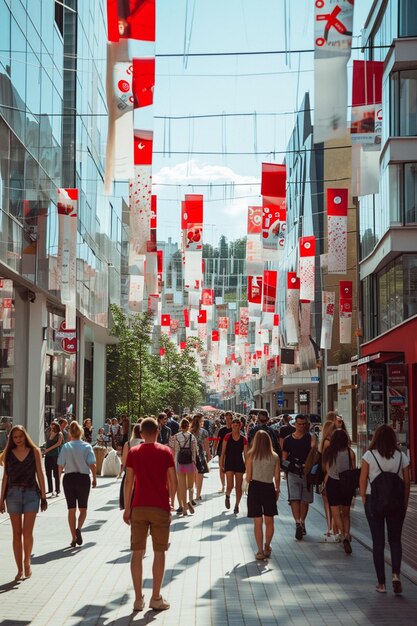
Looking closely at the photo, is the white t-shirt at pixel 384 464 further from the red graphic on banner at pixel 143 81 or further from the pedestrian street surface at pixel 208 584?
A: the red graphic on banner at pixel 143 81

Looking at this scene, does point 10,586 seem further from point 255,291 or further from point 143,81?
point 255,291

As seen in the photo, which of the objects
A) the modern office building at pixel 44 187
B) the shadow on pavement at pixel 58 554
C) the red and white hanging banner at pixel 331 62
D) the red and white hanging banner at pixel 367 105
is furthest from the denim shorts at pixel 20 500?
the modern office building at pixel 44 187

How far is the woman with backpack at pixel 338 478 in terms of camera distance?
14.4 m

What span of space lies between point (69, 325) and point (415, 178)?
1142 cm

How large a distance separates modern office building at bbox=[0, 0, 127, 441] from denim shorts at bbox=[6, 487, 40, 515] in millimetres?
14394

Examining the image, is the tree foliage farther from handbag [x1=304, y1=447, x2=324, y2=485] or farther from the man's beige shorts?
the man's beige shorts

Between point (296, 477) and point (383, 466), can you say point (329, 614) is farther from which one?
point (296, 477)

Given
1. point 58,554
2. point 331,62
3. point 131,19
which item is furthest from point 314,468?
point 131,19

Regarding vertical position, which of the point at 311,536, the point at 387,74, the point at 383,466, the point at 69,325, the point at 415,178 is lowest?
the point at 311,536

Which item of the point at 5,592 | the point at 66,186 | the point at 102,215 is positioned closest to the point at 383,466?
the point at 5,592

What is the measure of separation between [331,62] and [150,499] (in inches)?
371

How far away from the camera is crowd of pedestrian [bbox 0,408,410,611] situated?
10203 mm

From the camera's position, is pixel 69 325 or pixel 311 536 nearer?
pixel 311 536

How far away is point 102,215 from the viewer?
49.4 meters
